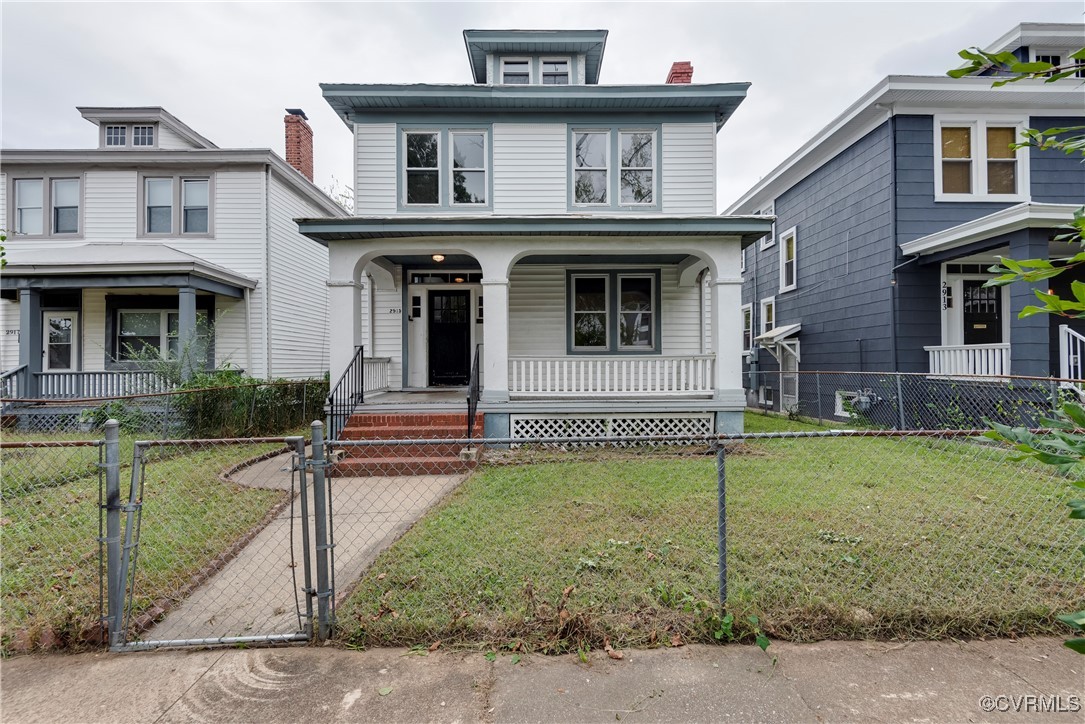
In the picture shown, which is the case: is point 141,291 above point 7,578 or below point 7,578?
above

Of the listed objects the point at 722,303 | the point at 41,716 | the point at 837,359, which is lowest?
the point at 41,716

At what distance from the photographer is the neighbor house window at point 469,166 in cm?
952

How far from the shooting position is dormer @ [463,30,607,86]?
9852 millimetres

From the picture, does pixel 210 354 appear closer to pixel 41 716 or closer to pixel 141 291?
pixel 141 291

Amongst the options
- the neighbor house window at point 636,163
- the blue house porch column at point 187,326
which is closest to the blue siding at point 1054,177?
the neighbor house window at point 636,163

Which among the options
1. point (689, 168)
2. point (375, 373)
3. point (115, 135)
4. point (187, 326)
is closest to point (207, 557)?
point (375, 373)

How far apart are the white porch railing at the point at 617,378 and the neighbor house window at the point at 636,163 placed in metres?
3.42

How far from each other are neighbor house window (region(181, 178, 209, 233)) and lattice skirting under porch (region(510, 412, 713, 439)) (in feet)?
34.3

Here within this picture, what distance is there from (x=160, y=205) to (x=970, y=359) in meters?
18.8

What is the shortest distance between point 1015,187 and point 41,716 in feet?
51.6

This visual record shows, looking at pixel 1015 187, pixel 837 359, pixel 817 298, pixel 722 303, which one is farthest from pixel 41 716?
pixel 1015 187

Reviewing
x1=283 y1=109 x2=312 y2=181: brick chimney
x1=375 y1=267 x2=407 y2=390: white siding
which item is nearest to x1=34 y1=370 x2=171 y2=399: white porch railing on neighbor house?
x1=375 y1=267 x2=407 y2=390: white siding

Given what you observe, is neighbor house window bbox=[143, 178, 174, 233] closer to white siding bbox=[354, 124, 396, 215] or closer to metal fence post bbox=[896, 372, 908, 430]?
white siding bbox=[354, 124, 396, 215]

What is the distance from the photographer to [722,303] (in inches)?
322
